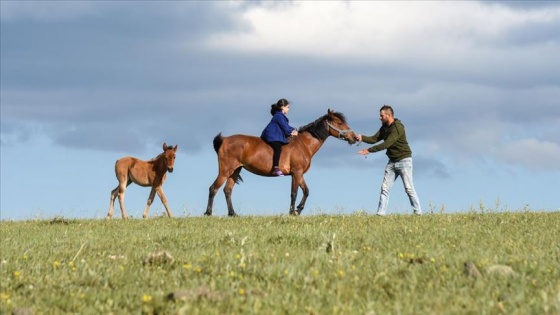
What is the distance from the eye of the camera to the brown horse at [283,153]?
23.2 meters

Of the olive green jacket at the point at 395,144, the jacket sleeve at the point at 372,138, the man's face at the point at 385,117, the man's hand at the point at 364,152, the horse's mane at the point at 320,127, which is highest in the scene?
the horse's mane at the point at 320,127

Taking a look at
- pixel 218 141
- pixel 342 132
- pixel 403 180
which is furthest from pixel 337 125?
pixel 403 180

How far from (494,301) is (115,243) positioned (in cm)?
673

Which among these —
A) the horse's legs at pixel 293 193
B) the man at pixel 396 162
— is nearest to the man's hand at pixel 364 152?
the man at pixel 396 162

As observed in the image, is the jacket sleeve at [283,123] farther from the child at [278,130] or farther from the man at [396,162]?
the man at [396,162]

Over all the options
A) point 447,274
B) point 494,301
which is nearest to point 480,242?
point 447,274

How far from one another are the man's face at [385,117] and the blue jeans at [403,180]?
1066 millimetres

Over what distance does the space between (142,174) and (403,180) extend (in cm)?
916

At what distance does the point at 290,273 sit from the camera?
329 inches

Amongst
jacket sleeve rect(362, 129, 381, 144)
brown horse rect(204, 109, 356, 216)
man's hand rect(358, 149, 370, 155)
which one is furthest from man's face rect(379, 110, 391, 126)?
brown horse rect(204, 109, 356, 216)

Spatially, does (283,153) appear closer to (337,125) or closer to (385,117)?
(337,125)

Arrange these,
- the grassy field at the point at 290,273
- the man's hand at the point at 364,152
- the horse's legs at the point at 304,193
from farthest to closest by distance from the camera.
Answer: the horse's legs at the point at 304,193 → the man's hand at the point at 364,152 → the grassy field at the point at 290,273

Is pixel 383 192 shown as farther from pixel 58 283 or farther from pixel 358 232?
pixel 58 283

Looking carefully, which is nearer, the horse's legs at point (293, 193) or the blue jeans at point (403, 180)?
the blue jeans at point (403, 180)
